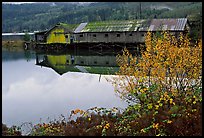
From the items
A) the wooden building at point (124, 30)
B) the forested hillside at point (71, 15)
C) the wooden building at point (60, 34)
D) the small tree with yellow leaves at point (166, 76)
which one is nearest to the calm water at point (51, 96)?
the small tree with yellow leaves at point (166, 76)

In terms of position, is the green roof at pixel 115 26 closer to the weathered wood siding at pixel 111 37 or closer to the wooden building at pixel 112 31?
the wooden building at pixel 112 31

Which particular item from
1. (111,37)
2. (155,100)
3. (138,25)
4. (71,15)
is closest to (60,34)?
(111,37)

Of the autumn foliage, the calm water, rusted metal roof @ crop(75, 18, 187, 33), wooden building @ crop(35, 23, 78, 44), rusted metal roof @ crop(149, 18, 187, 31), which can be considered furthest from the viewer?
wooden building @ crop(35, 23, 78, 44)

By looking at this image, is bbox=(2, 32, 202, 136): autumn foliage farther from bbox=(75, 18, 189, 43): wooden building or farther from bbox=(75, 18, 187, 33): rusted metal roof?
bbox=(75, 18, 189, 43): wooden building

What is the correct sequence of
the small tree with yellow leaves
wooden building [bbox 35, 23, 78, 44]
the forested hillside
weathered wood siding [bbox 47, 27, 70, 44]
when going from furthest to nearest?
1. the forested hillside
2. weathered wood siding [bbox 47, 27, 70, 44]
3. wooden building [bbox 35, 23, 78, 44]
4. the small tree with yellow leaves

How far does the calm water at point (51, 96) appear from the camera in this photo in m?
11.9

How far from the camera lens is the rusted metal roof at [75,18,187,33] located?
31.6 metres

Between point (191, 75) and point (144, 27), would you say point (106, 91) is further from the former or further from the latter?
point (144, 27)

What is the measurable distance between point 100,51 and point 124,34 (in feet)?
11.2

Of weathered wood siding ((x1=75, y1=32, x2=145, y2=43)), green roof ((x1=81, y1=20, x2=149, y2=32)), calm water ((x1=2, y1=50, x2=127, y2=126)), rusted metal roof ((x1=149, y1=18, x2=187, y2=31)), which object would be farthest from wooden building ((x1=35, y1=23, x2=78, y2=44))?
calm water ((x1=2, y1=50, x2=127, y2=126))

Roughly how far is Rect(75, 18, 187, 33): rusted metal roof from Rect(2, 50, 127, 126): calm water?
14663mm

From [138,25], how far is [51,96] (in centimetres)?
2109

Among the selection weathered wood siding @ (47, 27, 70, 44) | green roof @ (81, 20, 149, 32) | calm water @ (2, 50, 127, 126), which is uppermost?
green roof @ (81, 20, 149, 32)

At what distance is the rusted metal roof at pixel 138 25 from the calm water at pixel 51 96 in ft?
48.1
